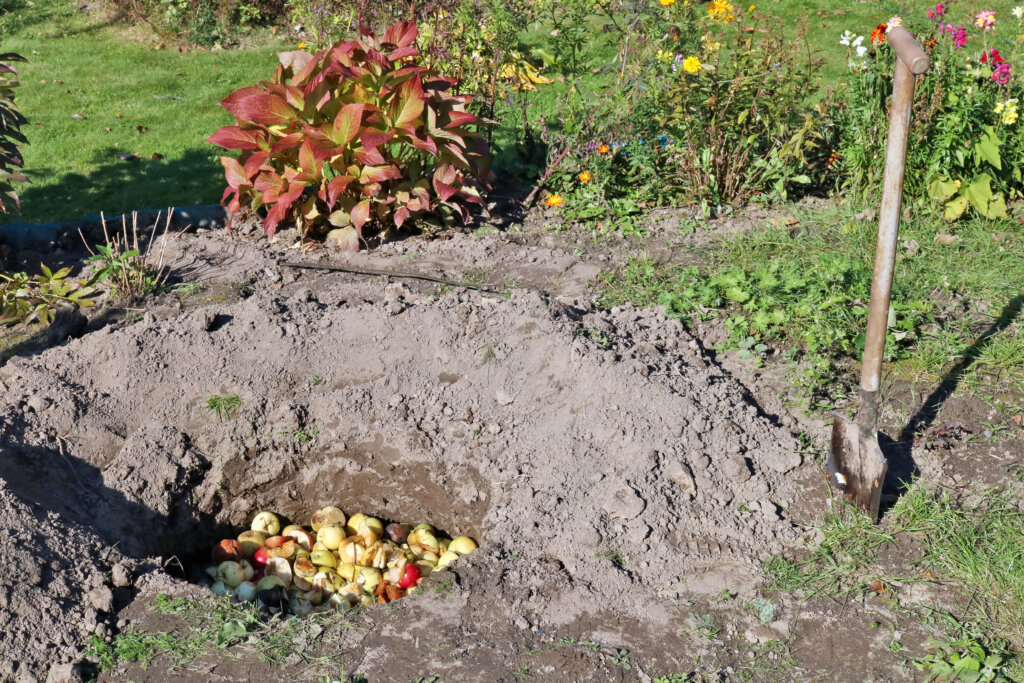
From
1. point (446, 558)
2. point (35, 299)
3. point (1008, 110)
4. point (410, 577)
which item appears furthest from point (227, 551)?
point (1008, 110)

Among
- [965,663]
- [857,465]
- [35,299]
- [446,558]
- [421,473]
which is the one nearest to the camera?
[965,663]

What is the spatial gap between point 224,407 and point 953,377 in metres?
3.09

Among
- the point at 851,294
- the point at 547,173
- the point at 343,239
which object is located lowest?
the point at 343,239

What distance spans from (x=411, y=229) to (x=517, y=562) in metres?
2.83

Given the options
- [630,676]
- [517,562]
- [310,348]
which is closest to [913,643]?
[630,676]

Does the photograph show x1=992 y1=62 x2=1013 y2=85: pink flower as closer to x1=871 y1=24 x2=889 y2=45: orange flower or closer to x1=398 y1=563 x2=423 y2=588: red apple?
x1=871 y1=24 x2=889 y2=45: orange flower

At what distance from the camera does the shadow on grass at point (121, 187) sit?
6191mm

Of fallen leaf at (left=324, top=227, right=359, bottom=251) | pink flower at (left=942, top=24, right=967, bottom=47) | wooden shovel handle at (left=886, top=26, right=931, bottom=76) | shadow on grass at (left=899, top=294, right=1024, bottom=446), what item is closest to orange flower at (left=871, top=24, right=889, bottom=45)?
pink flower at (left=942, top=24, right=967, bottom=47)

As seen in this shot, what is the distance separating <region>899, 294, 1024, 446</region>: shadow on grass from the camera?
3.71m

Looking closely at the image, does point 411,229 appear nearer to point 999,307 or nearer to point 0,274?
point 0,274

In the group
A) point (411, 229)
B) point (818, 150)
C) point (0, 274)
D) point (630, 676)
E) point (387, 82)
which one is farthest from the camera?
point (818, 150)

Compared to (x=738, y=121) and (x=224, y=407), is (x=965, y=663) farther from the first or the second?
(x=738, y=121)

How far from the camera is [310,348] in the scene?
4.08 m

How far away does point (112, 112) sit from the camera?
8047mm
